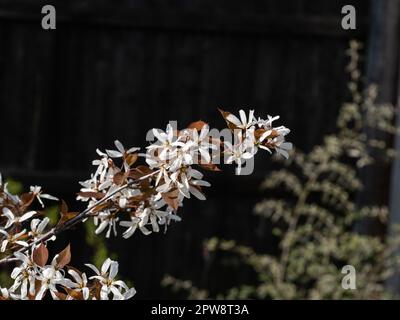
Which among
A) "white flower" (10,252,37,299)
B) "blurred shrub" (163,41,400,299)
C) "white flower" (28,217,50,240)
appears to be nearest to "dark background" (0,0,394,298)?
"blurred shrub" (163,41,400,299)

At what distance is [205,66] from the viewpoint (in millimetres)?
4445

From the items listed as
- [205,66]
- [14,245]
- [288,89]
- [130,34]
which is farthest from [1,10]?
[14,245]

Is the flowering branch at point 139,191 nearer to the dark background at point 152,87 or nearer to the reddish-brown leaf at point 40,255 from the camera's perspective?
the reddish-brown leaf at point 40,255

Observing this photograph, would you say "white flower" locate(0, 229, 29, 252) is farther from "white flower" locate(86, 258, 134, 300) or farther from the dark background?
the dark background

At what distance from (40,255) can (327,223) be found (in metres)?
2.83

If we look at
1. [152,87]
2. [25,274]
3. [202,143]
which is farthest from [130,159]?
[152,87]

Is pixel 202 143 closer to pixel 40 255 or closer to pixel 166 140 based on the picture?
pixel 166 140

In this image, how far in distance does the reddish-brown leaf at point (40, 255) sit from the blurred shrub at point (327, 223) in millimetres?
2518

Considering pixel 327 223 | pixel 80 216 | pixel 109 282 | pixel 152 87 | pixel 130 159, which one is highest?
pixel 152 87

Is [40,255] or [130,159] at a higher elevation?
[130,159]

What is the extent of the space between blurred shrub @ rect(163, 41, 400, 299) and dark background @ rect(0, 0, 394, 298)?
11 centimetres

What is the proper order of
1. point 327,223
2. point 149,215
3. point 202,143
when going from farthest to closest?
point 327,223, point 149,215, point 202,143

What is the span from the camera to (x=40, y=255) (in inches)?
64.7

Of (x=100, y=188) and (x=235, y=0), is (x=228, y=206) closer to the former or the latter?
(x=235, y=0)
